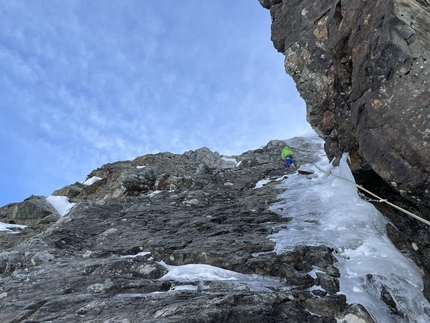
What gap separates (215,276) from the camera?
6188 mm

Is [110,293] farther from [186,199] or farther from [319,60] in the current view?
[319,60]

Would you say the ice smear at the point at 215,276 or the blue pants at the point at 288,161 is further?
the blue pants at the point at 288,161

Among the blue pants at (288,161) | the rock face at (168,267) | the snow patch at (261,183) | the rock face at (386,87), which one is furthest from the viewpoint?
the blue pants at (288,161)

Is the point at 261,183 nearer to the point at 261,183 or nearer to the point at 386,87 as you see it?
the point at 261,183

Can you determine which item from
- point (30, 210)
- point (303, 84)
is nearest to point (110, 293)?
point (303, 84)

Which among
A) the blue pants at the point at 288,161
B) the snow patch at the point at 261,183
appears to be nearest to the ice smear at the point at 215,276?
the snow patch at the point at 261,183

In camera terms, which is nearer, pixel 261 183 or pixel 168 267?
pixel 168 267

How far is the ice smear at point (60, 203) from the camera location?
684 inches

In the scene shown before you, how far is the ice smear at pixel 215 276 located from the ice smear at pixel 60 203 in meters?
12.5

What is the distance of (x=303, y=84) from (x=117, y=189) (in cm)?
890

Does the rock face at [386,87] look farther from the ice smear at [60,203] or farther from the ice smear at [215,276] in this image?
the ice smear at [60,203]

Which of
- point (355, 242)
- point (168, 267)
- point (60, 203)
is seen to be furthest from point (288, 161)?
point (60, 203)

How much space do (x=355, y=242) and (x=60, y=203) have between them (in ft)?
51.9

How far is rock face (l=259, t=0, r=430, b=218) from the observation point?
6.43 meters
